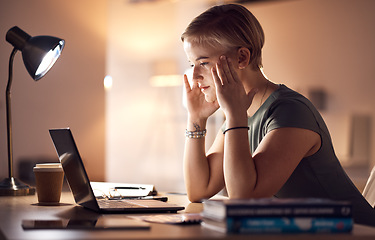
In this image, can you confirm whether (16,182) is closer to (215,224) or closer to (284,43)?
(215,224)

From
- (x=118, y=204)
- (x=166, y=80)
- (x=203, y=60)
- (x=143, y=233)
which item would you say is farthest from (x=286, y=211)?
(x=166, y=80)

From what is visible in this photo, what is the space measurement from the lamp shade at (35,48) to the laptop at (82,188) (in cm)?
42

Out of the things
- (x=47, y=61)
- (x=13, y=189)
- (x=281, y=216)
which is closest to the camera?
(x=281, y=216)

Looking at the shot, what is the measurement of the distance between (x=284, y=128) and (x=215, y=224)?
21.8 inches

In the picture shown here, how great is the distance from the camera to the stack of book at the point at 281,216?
876 millimetres

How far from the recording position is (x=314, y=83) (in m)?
4.94

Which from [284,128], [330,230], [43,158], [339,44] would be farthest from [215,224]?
[339,44]

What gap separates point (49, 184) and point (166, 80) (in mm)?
4816

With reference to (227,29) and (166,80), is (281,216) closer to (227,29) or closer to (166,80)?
(227,29)

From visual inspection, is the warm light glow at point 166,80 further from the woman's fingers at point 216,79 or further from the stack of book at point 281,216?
the stack of book at point 281,216

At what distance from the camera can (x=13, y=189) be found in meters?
1.72

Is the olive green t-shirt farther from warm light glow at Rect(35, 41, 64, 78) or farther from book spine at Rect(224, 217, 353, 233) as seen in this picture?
warm light glow at Rect(35, 41, 64, 78)

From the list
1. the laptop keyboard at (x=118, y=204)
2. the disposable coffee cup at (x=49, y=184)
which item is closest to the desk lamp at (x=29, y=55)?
the disposable coffee cup at (x=49, y=184)

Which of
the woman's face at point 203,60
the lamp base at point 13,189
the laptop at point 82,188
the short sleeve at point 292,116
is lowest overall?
the lamp base at point 13,189
